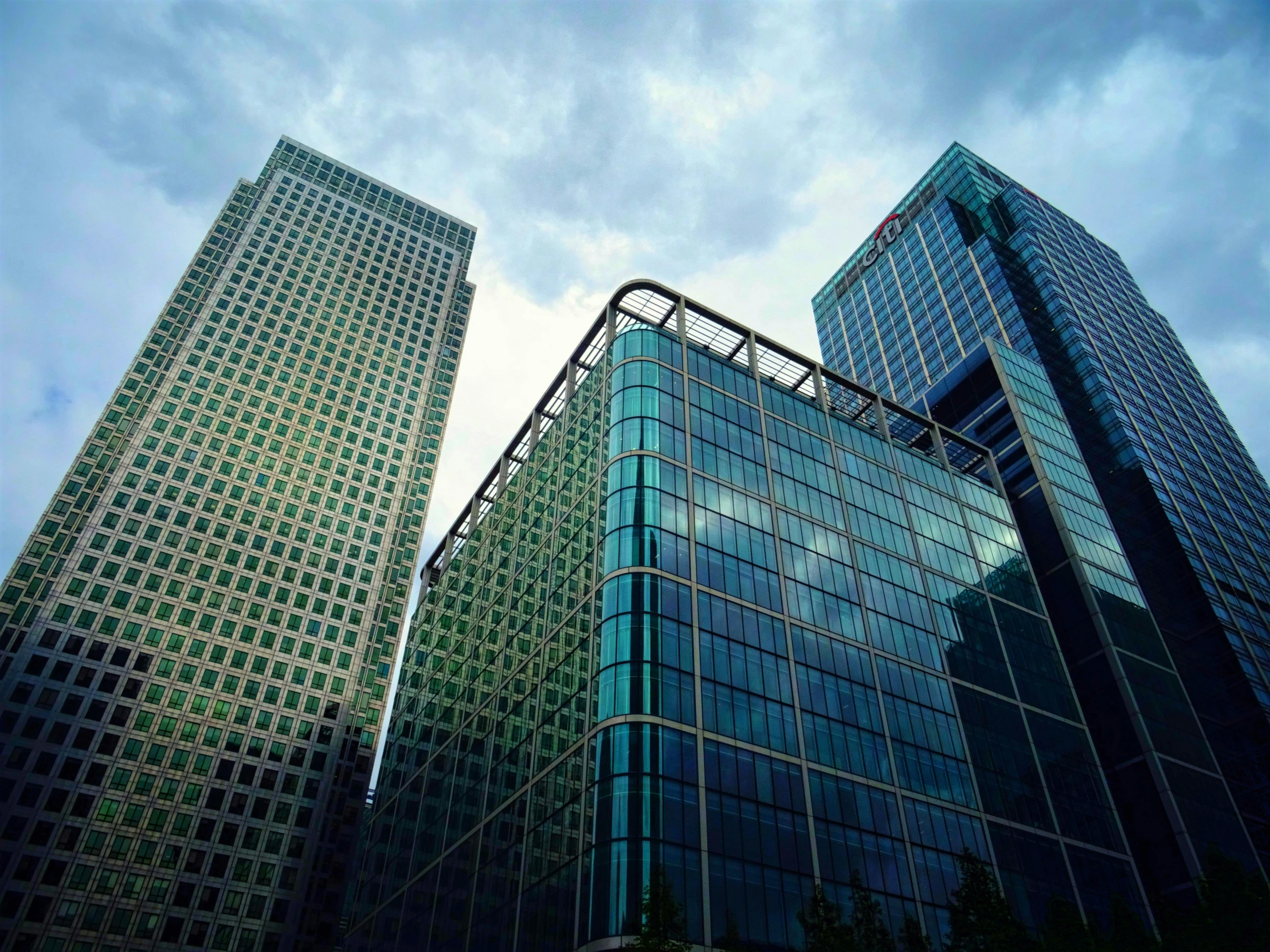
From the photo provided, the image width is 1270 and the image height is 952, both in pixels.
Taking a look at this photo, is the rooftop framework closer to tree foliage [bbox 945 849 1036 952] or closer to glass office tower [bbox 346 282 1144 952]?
glass office tower [bbox 346 282 1144 952]

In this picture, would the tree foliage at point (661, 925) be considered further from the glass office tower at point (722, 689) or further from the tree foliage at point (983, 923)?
the tree foliage at point (983, 923)

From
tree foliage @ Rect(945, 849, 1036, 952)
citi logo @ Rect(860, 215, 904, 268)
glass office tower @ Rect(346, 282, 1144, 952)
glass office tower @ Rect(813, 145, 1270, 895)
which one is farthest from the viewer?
citi logo @ Rect(860, 215, 904, 268)

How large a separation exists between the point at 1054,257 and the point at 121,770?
5459 inches

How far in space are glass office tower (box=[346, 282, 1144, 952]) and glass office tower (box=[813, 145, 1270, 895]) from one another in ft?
17.1

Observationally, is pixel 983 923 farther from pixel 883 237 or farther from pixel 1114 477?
pixel 883 237

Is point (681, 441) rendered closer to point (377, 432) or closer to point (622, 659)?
point (622, 659)

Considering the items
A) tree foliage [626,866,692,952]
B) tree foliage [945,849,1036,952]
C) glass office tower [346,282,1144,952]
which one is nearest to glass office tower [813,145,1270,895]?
glass office tower [346,282,1144,952]

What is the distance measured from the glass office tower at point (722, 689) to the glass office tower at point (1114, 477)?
5.21 metres

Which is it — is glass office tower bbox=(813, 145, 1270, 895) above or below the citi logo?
below

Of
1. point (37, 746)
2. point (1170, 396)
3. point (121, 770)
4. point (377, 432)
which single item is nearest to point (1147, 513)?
point (1170, 396)

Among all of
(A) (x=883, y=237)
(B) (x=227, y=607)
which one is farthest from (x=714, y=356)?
(A) (x=883, y=237)

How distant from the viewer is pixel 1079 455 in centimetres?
10062

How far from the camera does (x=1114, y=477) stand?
104 meters

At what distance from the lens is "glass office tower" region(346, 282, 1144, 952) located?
5025cm
